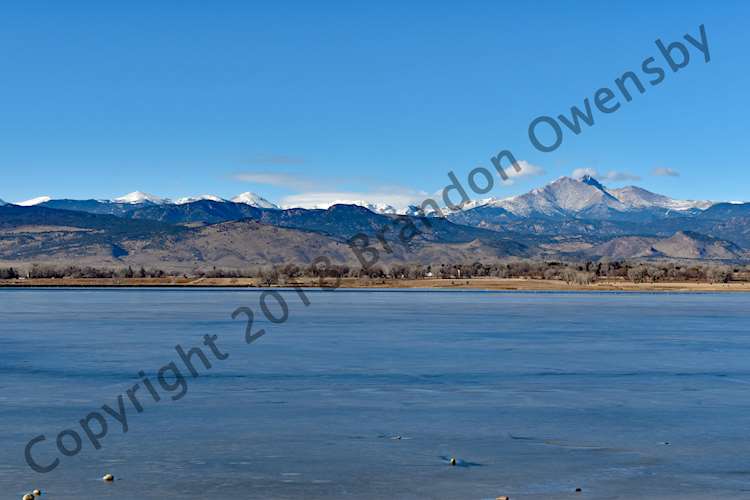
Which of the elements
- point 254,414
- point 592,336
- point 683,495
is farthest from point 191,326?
point 683,495

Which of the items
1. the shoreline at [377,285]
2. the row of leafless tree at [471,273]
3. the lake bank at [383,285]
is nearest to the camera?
the shoreline at [377,285]

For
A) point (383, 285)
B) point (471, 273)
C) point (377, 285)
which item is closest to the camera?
point (383, 285)

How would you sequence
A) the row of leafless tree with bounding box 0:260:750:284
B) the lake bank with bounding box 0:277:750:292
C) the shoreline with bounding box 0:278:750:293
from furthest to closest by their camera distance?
the row of leafless tree with bounding box 0:260:750:284 < the lake bank with bounding box 0:277:750:292 < the shoreline with bounding box 0:278:750:293

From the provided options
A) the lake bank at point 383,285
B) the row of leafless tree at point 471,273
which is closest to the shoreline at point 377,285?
the lake bank at point 383,285

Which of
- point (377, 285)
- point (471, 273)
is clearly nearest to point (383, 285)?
point (377, 285)

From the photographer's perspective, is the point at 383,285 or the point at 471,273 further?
the point at 471,273

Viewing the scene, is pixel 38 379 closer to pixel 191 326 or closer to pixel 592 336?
pixel 191 326

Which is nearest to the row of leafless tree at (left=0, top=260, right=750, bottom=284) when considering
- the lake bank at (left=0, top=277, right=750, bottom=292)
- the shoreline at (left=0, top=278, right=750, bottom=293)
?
the lake bank at (left=0, top=277, right=750, bottom=292)

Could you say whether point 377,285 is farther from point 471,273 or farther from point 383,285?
point 471,273

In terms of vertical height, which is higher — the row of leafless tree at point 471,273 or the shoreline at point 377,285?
the row of leafless tree at point 471,273

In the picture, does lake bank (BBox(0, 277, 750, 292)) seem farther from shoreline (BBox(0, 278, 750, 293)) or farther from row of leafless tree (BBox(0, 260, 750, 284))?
row of leafless tree (BBox(0, 260, 750, 284))

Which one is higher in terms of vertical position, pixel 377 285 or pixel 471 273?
pixel 471 273

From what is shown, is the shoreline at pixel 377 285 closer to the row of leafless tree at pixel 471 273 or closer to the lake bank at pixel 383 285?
the lake bank at pixel 383 285

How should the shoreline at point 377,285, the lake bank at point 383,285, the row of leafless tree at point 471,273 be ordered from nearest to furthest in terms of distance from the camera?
the shoreline at point 377,285 → the lake bank at point 383,285 → the row of leafless tree at point 471,273
